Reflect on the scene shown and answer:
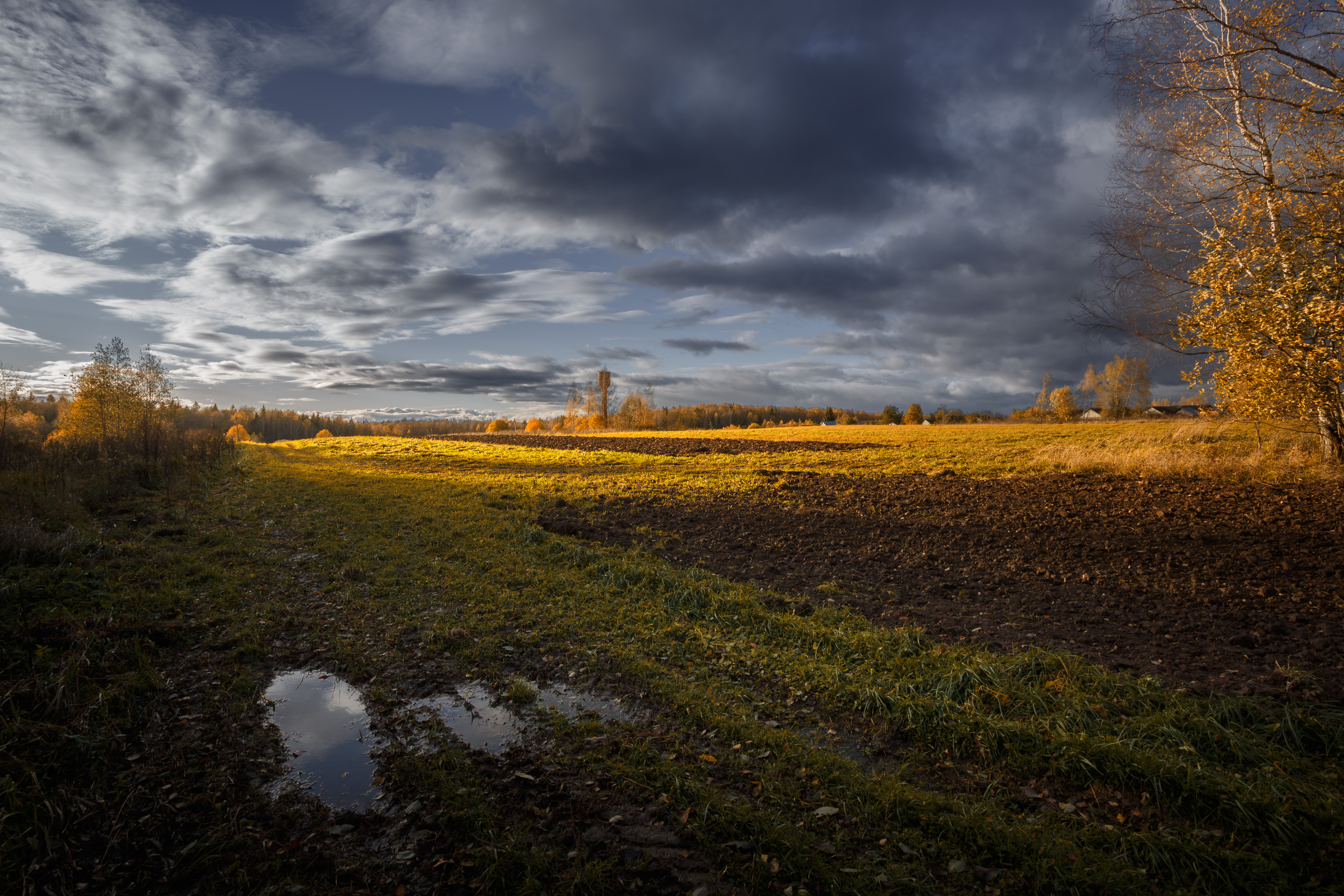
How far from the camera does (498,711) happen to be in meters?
6.20

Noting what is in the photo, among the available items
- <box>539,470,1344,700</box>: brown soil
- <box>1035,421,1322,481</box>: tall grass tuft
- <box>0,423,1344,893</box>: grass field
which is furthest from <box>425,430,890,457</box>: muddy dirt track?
<box>0,423,1344,893</box>: grass field

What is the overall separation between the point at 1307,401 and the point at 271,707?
2218cm

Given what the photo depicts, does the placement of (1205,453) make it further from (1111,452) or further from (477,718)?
(477,718)

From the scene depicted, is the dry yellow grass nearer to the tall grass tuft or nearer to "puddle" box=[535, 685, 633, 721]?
the tall grass tuft

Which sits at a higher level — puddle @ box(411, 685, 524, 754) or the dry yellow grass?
the dry yellow grass

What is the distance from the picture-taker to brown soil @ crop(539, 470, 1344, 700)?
7391 millimetres

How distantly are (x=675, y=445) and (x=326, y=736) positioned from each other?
34.6 m

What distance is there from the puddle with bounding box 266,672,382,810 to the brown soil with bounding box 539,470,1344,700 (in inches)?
268

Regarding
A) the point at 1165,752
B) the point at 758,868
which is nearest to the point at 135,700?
the point at 758,868

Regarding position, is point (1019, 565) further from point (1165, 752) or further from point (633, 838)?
point (633, 838)

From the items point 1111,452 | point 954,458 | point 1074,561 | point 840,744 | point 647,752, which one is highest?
point 1111,452

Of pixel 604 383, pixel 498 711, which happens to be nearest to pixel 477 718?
pixel 498 711

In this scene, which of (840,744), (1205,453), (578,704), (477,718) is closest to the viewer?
(840,744)

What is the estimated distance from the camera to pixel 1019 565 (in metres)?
11.0
